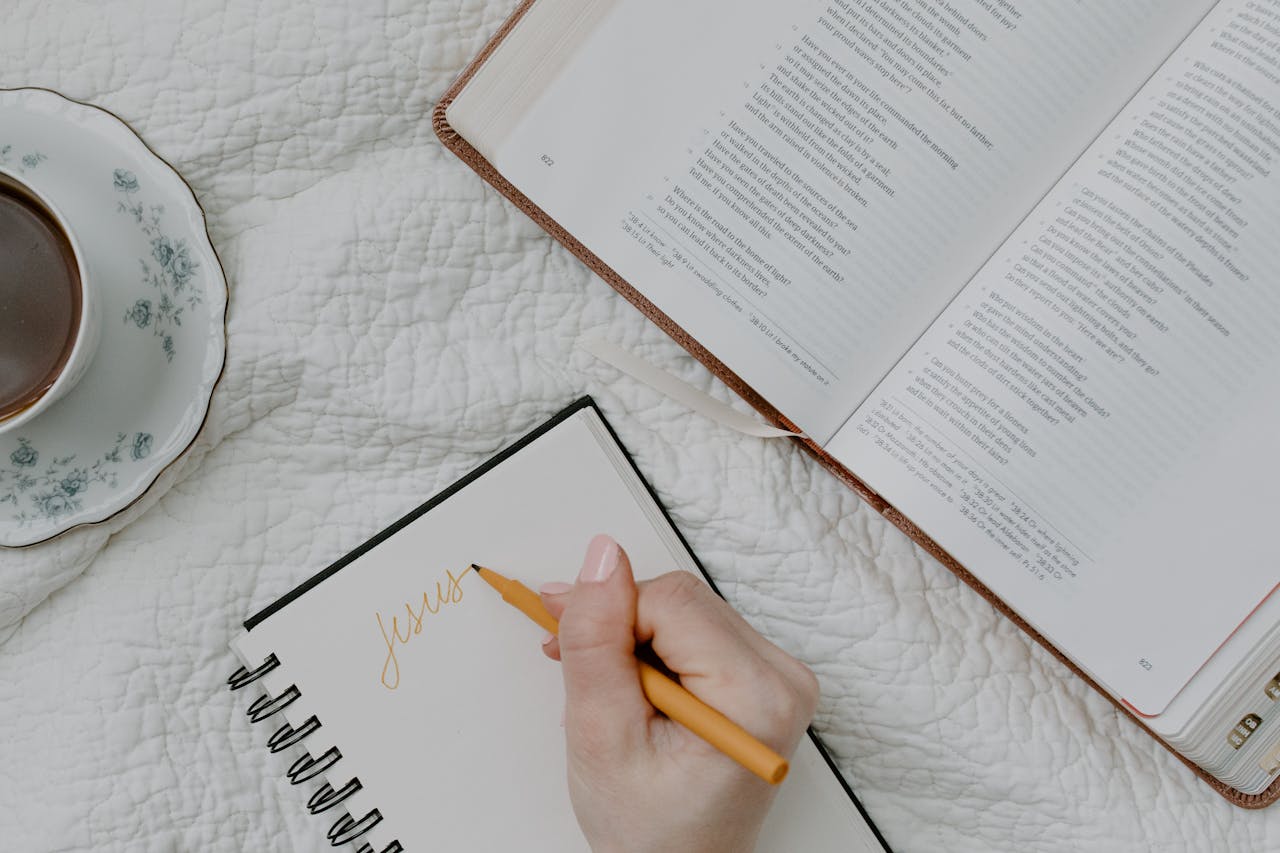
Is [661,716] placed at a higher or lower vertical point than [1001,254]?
lower

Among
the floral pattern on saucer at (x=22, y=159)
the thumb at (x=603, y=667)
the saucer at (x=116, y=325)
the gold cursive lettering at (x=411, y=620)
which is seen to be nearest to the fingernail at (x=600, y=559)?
the thumb at (x=603, y=667)

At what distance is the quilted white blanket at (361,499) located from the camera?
564 mm

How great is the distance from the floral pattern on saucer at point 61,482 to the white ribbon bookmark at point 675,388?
258mm

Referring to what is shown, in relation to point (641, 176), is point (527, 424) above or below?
below

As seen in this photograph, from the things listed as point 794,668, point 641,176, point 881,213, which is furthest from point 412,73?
point 794,668

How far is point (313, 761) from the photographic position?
21.5 inches

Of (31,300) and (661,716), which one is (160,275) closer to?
(31,300)

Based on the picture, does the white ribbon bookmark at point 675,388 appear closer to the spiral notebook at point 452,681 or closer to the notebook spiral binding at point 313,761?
the spiral notebook at point 452,681

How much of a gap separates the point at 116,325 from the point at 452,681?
266 mm

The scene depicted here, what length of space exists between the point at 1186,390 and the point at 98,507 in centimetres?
59

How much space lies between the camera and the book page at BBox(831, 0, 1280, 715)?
0.50 metres

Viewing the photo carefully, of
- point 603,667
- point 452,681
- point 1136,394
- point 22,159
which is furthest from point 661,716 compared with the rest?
point 22,159

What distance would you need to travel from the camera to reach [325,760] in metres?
0.55

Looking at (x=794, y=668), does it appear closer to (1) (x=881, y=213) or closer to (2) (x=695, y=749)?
(2) (x=695, y=749)
